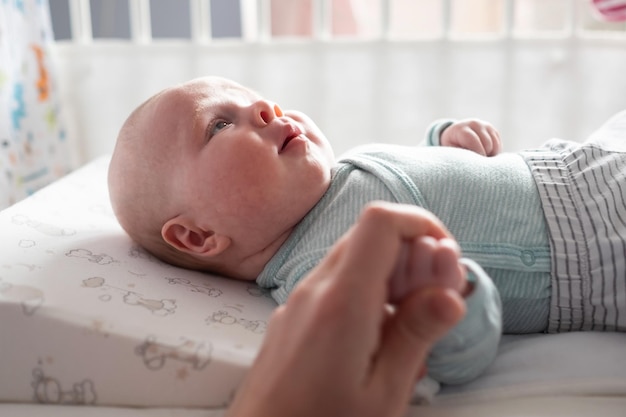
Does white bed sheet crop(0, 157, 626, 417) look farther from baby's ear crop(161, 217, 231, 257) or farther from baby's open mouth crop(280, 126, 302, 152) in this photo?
baby's open mouth crop(280, 126, 302, 152)

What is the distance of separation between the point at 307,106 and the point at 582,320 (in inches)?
37.2

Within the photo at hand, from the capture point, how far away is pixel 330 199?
101 cm

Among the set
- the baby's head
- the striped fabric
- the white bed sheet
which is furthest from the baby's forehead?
the striped fabric

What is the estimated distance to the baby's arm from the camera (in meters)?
1.15

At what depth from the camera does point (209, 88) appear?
1.07m

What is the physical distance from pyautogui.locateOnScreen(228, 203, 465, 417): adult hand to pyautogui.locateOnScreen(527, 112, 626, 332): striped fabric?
0.30 m

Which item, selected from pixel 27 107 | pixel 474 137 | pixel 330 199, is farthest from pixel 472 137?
pixel 27 107

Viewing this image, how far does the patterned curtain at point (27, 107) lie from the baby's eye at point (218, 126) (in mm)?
670

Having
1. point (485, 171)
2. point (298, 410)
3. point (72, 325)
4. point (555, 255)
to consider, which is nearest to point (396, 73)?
point (485, 171)

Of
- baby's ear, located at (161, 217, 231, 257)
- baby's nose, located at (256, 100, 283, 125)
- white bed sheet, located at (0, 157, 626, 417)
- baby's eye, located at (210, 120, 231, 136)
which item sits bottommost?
white bed sheet, located at (0, 157, 626, 417)

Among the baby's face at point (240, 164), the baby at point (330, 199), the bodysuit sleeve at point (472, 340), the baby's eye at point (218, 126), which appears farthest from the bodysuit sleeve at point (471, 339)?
the baby's eye at point (218, 126)

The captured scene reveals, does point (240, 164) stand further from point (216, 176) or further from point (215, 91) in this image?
point (215, 91)

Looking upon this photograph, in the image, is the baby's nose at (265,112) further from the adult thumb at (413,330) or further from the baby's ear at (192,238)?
the adult thumb at (413,330)

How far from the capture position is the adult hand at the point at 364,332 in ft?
2.10
